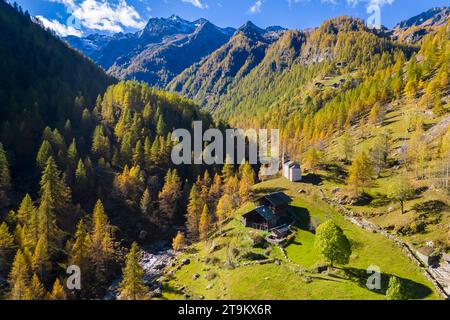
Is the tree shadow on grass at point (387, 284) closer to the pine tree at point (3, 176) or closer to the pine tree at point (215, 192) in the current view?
the pine tree at point (215, 192)

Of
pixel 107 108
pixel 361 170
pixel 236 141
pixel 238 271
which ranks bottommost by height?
pixel 238 271

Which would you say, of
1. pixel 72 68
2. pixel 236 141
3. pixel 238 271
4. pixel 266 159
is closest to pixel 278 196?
pixel 238 271

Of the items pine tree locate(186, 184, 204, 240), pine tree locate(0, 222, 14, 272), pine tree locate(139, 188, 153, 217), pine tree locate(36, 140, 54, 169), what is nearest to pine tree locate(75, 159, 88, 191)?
pine tree locate(36, 140, 54, 169)

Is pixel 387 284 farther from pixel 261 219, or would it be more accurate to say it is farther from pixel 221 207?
pixel 221 207

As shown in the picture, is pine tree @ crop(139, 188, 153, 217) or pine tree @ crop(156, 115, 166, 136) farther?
pine tree @ crop(156, 115, 166, 136)

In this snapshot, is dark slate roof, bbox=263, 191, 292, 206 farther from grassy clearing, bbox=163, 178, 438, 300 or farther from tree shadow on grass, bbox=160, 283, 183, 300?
tree shadow on grass, bbox=160, 283, 183, 300

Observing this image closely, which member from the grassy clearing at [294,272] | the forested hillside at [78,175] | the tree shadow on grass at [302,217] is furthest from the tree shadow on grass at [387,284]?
the forested hillside at [78,175]

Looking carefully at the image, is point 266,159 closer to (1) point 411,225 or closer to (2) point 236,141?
(2) point 236,141

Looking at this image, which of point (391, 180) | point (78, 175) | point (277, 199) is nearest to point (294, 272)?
point (277, 199)
